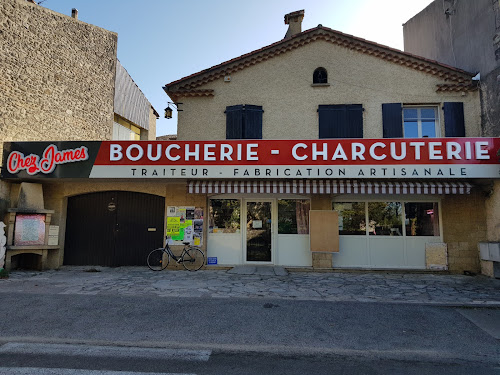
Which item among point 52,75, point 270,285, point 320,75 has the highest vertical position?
point 52,75

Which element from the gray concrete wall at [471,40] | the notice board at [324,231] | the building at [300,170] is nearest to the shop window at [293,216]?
the building at [300,170]

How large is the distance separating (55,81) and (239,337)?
1329cm

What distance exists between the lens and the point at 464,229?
32.1 feet

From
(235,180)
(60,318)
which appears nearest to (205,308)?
(60,318)

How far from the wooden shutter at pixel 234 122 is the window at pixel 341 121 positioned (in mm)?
2785

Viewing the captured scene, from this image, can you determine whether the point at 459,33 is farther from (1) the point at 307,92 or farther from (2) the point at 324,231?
(2) the point at 324,231

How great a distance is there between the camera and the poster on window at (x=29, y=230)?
9367 mm

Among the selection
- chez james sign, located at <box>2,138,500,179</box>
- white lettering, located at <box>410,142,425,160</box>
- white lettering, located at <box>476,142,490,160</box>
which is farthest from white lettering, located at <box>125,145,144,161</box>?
white lettering, located at <box>476,142,490,160</box>

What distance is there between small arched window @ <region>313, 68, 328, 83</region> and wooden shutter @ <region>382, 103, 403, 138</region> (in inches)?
91.2

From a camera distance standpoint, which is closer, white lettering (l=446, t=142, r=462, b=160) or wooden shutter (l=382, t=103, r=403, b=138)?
white lettering (l=446, t=142, r=462, b=160)

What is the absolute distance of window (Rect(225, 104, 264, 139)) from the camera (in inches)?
424

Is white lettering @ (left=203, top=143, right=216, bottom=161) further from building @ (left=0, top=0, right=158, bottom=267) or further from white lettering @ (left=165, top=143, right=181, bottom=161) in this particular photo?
building @ (left=0, top=0, right=158, bottom=267)

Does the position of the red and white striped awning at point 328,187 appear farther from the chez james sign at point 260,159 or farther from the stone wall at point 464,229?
the stone wall at point 464,229

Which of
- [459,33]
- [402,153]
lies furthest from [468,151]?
[459,33]
